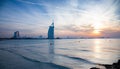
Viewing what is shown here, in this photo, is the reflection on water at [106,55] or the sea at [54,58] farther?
the reflection on water at [106,55]

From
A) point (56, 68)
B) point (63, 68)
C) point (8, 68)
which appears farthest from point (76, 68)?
point (8, 68)

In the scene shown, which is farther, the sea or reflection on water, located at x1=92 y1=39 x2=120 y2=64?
reflection on water, located at x1=92 y1=39 x2=120 y2=64

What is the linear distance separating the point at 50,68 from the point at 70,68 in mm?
2133

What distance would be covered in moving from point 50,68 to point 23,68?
2.77 m

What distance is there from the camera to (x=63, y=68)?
36.4 ft

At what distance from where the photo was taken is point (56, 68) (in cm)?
1117

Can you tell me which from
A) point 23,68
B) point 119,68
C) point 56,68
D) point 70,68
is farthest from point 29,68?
point 119,68

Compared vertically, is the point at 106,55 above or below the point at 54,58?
below

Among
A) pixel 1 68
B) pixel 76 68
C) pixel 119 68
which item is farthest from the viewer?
pixel 76 68

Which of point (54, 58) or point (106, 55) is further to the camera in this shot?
point (106, 55)

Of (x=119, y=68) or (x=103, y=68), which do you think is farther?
(x=103, y=68)

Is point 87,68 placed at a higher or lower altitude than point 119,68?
lower

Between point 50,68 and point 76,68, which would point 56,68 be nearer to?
point 50,68

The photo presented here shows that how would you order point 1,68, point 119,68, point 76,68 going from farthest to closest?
1. point 76,68
2. point 1,68
3. point 119,68
